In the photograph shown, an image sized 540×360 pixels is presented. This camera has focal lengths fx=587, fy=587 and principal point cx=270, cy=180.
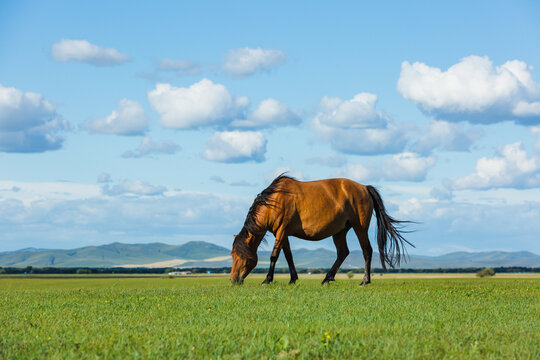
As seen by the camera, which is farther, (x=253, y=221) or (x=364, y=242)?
(x=364, y=242)

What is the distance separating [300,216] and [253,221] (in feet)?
5.03

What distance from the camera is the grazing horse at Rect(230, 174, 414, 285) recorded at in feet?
61.2

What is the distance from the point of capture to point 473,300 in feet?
47.6

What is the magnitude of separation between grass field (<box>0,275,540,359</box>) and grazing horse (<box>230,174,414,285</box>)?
12.8ft

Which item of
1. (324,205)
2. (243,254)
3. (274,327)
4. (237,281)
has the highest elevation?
(324,205)

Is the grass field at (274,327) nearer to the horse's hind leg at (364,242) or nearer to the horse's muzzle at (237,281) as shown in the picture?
the horse's muzzle at (237,281)

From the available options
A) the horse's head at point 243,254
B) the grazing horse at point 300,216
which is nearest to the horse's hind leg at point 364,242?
the grazing horse at point 300,216

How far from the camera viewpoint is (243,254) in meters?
18.6

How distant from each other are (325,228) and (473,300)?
18.7 feet

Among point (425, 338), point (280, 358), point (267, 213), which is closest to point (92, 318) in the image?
point (280, 358)

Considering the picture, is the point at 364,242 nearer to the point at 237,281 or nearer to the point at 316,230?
the point at 316,230

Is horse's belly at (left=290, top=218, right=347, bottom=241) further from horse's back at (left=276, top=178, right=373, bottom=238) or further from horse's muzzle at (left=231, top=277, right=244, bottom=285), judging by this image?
horse's muzzle at (left=231, top=277, right=244, bottom=285)

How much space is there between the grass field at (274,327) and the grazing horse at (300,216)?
12.8ft

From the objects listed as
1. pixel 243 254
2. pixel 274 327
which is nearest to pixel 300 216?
pixel 243 254
